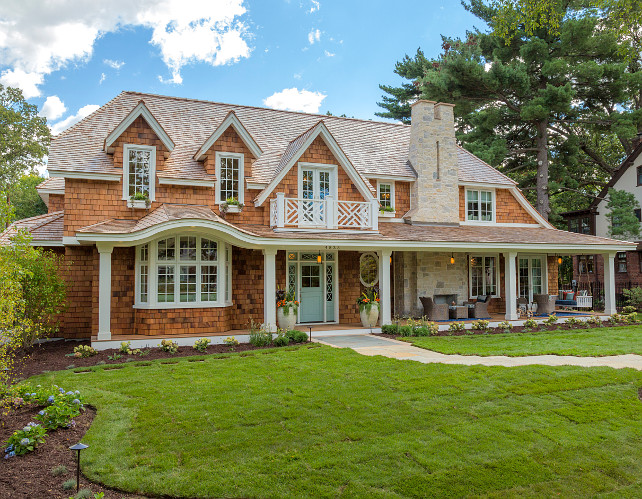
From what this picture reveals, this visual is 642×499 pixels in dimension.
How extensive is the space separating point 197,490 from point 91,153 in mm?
→ 12098

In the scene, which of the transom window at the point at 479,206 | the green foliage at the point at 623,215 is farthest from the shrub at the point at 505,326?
the green foliage at the point at 623,215

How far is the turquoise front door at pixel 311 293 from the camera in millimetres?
16016

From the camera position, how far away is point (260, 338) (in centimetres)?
1230

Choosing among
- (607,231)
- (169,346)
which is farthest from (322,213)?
(607,231)

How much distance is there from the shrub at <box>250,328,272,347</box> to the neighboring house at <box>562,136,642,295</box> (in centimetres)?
1896

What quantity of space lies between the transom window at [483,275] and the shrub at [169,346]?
460 inches

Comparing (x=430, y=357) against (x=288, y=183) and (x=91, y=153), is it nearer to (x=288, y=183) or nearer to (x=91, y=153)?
(x=288, y=183)

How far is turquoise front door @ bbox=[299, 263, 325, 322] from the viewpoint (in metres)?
16.0

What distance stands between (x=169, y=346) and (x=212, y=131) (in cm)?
848

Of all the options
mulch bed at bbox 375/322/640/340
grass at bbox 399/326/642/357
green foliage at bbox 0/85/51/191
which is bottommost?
grass at bbox 399/326/642/357

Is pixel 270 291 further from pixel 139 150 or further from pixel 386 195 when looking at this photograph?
pixel 386 195

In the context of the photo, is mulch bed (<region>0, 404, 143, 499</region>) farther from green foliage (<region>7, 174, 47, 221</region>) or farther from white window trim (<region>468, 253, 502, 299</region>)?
green foliage (<region>7, 174, 47, 221</region>)

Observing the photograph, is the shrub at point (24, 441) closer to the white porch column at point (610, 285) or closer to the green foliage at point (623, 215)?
the white porch column at point (610, 285)

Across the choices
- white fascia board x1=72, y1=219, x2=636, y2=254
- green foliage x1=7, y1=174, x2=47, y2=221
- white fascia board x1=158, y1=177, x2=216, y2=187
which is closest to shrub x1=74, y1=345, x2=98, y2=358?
white fascia board x1=72, y1=219, x2=636, y2=254
